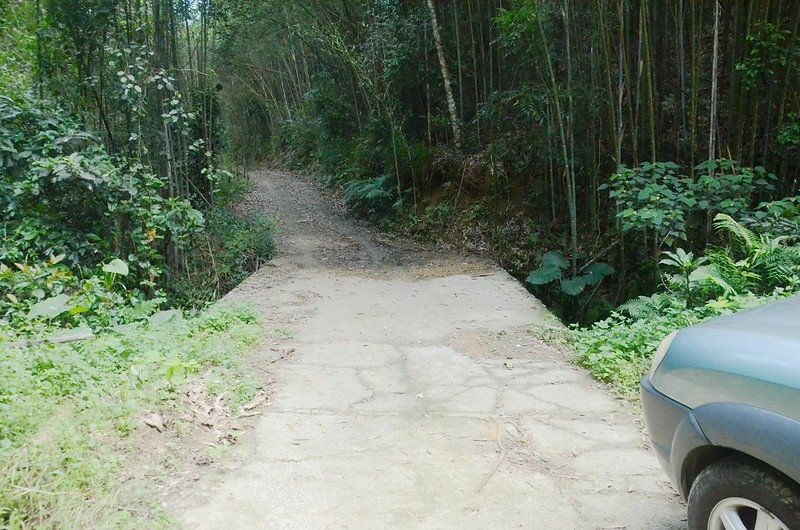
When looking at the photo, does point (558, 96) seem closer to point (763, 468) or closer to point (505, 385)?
point (505, 385)

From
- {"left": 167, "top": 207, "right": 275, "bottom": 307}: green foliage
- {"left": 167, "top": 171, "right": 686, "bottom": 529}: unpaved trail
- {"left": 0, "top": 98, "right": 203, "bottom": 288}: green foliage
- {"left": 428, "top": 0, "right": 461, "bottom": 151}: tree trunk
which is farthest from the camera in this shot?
{"left": 428, "top": 0, "right": 461, "bottom": 151}: tree trunk

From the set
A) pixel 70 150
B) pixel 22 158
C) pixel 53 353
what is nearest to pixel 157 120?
pixel 70 150

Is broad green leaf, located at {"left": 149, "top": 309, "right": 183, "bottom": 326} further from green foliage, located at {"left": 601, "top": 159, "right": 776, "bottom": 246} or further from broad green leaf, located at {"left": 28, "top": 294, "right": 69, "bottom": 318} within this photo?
green foliage, located at {"left": 601, "top": 159, "right": 776, "bottom": 246}

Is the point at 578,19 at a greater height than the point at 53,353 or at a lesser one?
greater

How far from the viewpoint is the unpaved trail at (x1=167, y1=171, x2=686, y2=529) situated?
255cm

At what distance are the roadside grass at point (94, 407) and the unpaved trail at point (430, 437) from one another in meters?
0.27

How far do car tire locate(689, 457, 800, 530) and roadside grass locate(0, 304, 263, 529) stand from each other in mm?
1910

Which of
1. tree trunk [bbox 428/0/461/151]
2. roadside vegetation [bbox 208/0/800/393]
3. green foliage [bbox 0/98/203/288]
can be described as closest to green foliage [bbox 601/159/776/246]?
roadside vegetation [bbox 208/0/800/393]

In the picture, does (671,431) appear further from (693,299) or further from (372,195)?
(372,195)

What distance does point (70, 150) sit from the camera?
739cm

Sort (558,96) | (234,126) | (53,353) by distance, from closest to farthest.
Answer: (53,353) → (558,96) → (234,126)

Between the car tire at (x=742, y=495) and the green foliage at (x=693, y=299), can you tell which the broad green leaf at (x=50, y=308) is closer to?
the green foliage at (x=693, y=299)

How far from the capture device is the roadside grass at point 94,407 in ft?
7.38

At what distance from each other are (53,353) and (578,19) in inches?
311
